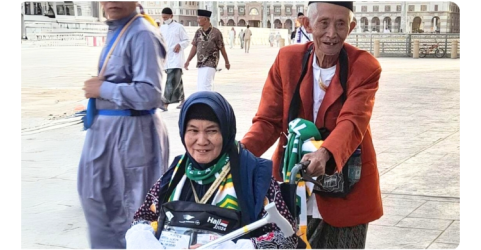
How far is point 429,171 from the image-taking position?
6234 mm

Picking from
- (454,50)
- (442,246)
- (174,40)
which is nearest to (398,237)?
(442,246)

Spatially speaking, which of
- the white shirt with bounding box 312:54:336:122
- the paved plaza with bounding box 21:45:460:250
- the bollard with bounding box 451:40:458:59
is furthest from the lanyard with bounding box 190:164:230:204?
the bollard with bounding box 451:40:458:59

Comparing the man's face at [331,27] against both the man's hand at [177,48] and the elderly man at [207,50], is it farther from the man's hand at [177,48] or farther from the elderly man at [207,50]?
the man's hand at [177,48]

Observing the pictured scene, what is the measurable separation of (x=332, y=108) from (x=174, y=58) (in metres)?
6.63

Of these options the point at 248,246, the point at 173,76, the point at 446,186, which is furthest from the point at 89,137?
the point at 173,76

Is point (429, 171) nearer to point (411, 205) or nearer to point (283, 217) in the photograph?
point (411, 205)

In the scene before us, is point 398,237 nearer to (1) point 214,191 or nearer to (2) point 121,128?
(2) point 121,128

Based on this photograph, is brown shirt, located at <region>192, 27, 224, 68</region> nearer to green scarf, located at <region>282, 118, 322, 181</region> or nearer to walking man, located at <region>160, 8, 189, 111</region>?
walking man, located at <region>160, 8, 189, 111</region>

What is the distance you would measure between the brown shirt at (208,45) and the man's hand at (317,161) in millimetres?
6841

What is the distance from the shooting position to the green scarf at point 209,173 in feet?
7.63

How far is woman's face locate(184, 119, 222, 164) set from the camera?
7.59 feet

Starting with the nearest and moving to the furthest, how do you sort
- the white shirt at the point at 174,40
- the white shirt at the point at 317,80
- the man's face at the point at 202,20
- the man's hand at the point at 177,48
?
1. the white shirt at the point at 317,80
2. the man's face at the point at 202,20
3. the white shirt at the point at 174,40
4. the man's hand at the point at 177,48

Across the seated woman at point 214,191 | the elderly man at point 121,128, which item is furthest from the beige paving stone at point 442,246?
the seated woman at point 214,191

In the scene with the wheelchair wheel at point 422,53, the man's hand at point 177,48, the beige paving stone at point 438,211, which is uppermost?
the man's hand at point 177,48
